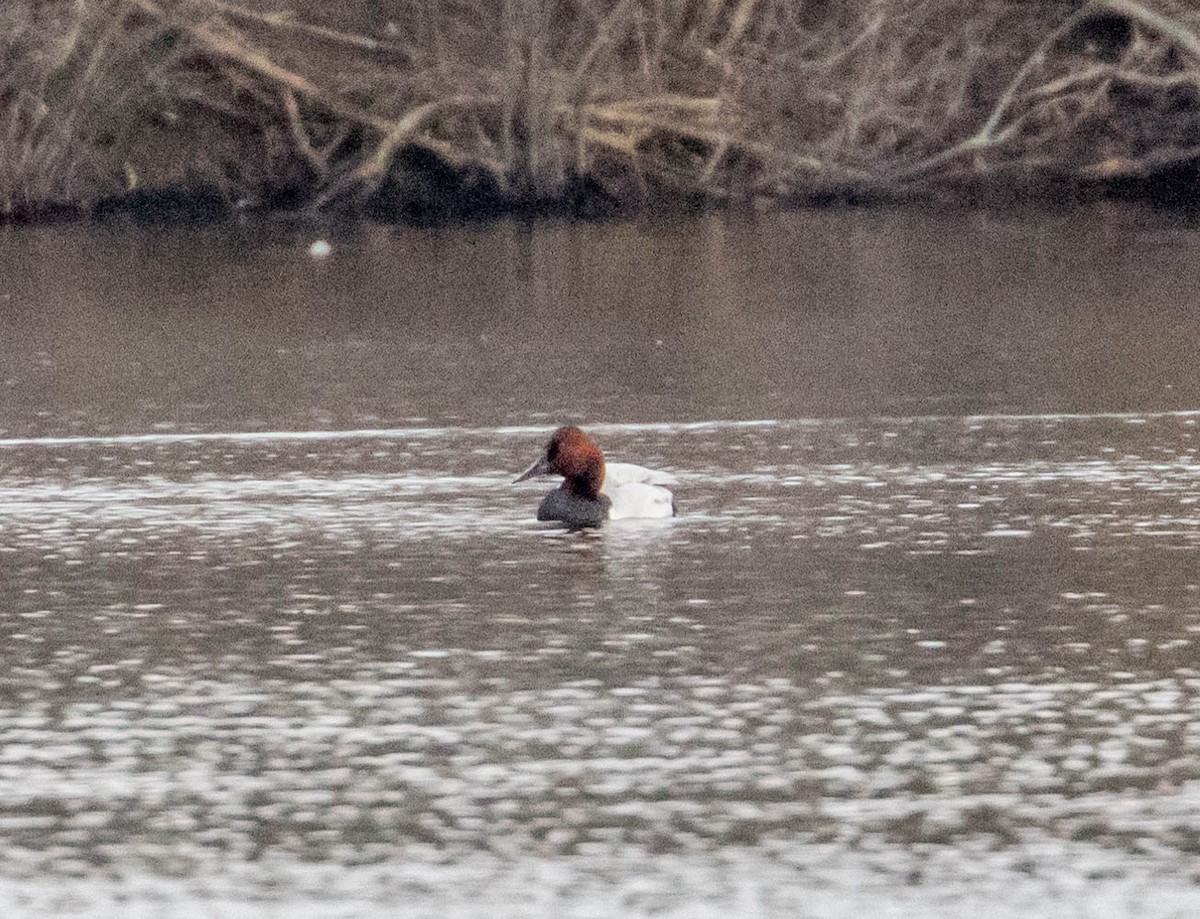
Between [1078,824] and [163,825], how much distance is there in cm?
179

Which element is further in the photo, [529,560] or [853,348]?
[853,348]

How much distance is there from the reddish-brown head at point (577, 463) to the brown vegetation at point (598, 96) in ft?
65.0

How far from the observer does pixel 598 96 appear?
29812mm

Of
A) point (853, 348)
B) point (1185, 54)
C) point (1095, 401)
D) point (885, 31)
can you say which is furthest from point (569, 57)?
point (1095, 401)

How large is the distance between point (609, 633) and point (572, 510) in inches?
77.0

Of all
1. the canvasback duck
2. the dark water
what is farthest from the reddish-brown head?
the dark water

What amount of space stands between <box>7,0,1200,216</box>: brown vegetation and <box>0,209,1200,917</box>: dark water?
1321cm

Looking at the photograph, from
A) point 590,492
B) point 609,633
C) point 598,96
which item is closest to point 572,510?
point 590,492

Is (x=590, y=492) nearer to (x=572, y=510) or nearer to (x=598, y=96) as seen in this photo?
(x=572, y=510)

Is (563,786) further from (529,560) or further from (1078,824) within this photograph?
(529,560)

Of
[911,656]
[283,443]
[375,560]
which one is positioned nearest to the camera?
[911,656]

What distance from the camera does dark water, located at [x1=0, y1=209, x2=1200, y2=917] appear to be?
545 centimetres

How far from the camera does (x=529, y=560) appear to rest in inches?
353

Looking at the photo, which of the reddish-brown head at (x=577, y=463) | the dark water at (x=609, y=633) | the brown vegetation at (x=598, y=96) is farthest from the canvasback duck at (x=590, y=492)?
the brown vegetation at (x=598, y=96)
